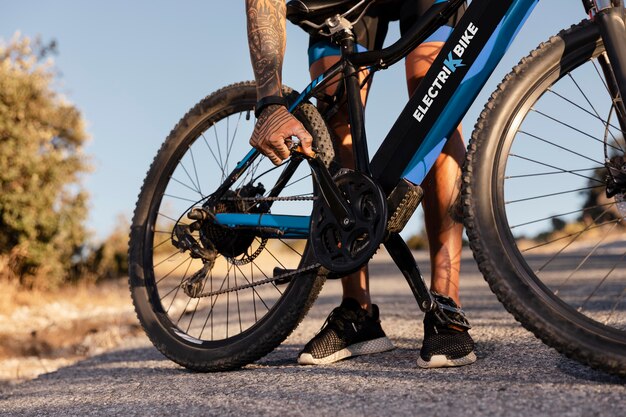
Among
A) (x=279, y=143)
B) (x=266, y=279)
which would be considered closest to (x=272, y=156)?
(x=279, y=143)

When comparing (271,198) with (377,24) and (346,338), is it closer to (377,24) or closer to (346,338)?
(346,338)

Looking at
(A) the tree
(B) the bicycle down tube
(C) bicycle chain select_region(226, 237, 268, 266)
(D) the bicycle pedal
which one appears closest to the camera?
(B) the bicycle down tube

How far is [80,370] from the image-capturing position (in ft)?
11.2

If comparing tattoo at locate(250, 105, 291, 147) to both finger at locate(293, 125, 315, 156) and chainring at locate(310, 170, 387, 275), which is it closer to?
finger at locate(293, 125, 315, 156)

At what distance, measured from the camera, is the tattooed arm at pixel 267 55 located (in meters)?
2.63

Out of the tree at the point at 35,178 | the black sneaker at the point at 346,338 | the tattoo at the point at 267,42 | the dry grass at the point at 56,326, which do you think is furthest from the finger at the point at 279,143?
the tree at the point at 35,178

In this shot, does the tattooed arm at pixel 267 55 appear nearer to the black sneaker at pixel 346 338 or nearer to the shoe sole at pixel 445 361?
the black sneaker at pixel 346 338

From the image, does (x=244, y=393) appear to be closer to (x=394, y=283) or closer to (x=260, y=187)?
(x=260, y=187)

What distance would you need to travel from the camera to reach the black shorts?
2830 mm

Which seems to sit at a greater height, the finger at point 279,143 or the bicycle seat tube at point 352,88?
the bicycle seat tube at point 352,88

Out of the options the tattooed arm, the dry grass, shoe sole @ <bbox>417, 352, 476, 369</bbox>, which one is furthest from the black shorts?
the dry grass

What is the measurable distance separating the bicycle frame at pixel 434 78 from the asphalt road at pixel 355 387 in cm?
70

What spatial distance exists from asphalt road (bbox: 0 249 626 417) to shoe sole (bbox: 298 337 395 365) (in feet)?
0.13

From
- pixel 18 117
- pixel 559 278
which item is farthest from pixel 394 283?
pixel 18 117
